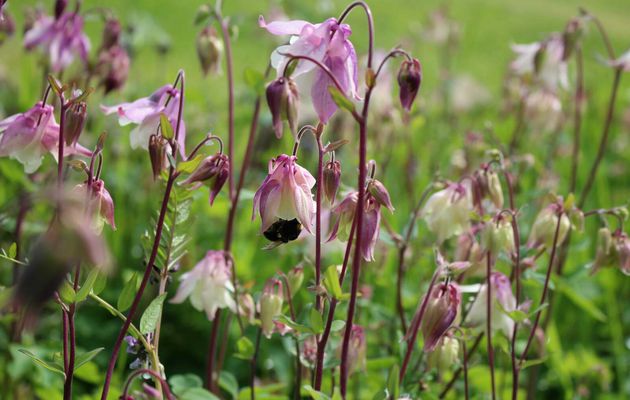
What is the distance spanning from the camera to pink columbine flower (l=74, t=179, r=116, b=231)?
3.71ft

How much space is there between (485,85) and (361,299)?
12.4 feet

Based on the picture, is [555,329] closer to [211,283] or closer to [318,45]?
A: [211,283]

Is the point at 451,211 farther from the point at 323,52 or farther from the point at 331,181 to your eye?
the point at 323,52

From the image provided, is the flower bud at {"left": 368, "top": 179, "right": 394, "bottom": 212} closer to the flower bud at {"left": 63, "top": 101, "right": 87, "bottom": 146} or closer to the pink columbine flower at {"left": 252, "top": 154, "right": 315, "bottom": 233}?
the pink columbine flower at {"left": 252, "top": 154, "right": 315, "bottom": 233}

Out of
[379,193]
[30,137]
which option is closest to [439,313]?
[379,193]

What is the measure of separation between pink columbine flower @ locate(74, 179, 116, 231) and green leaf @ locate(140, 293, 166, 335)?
0.41 ft

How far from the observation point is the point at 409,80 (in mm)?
1116

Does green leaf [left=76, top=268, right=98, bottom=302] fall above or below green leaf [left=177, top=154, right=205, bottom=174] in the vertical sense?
below

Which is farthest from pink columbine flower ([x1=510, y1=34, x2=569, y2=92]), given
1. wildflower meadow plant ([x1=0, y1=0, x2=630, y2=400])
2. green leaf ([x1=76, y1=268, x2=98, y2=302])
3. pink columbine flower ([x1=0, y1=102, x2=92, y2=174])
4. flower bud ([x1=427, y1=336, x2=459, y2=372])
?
green leaf ([x1=76, y1=268, x2=98, y2=302])

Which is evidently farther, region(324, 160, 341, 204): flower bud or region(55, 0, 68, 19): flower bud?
region(55, 0, 68, 19): flower bud

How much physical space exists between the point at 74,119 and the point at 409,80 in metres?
0.49

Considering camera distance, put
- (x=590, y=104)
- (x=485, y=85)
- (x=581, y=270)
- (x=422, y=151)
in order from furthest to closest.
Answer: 1. (x=485, y=85)
2. (x=590, y=104)
3. (x=422, y=151)
4. (x=581, y=270)

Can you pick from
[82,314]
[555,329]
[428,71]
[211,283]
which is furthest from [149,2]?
[211,283]

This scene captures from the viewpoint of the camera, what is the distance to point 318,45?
108 cm
